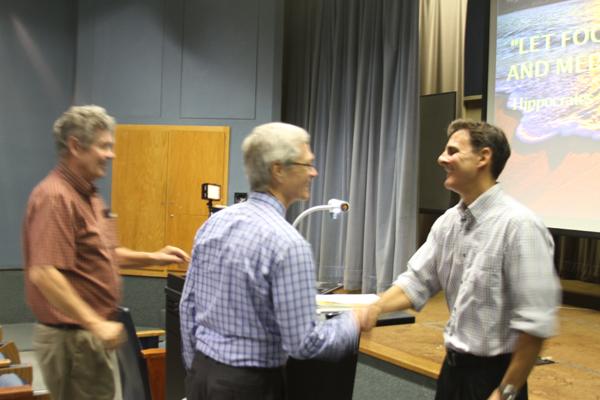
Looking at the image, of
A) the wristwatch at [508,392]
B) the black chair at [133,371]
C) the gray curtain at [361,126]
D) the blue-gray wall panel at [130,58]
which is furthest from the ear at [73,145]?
the blue-gray wall panel at [130,58]

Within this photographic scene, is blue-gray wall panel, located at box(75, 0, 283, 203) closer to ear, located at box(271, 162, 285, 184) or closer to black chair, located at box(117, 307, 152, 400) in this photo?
black chair, located at box(117, 307, 152, 400)

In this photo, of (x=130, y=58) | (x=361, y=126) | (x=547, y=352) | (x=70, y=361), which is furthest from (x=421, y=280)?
(x=130, y=58)

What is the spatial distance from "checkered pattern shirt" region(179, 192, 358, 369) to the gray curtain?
3.97m

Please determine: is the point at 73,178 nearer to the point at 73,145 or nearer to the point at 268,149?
the point at 73,145

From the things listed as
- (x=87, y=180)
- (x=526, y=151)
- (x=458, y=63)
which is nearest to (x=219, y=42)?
(x=458, y=63)

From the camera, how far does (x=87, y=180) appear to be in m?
2.36

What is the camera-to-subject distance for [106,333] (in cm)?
212

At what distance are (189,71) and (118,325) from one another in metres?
4.77

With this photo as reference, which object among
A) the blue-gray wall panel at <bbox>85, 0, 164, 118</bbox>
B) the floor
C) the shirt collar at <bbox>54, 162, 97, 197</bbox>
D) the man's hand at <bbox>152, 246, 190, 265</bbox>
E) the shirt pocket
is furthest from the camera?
the blue-gray wall panel at <bbox>85, 0, 164, 118</bbox>

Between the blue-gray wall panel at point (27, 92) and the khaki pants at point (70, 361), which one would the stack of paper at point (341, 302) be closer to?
the khaki pants at point (70, 361)

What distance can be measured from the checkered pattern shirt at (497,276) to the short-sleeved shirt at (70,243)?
1.14 m

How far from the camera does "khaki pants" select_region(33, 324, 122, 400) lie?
7.46 feet

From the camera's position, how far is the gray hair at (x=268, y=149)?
1.79 metres

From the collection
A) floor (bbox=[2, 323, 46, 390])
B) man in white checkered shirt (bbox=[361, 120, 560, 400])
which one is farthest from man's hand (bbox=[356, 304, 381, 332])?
floor (bbox=[2, 323, 46, 390])
